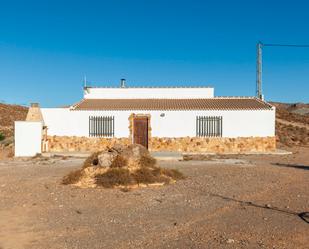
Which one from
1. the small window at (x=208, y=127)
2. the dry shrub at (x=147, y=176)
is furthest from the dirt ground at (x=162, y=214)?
the small window at (x=208, y=127)

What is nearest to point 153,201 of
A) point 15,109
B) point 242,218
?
point 242,218

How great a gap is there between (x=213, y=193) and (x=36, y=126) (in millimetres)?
15778

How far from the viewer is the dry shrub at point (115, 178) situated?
44.5 ft

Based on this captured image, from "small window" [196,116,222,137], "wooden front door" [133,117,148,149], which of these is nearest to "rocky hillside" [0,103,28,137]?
"wooden front door" [133,117,148,149]

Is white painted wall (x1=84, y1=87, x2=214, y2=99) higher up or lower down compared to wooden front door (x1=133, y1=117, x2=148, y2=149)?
higher up

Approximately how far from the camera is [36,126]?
2566 centimetres

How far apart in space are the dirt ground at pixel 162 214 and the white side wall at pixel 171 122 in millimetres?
11635

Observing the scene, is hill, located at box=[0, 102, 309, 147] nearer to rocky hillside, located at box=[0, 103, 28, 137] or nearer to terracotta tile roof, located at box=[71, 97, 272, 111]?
rocky hillside, located at box=[0, 103, 28, 137]

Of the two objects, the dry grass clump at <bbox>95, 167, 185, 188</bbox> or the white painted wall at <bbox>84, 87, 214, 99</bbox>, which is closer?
the dry grass clump at <bbox>95, 167, 185, 188</bbox>

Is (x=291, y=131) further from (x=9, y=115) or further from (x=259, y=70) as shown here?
(x=9, y=115)

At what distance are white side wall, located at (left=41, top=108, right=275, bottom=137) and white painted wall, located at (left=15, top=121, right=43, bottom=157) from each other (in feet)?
7.72

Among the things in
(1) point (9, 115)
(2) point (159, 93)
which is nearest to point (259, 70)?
(2) point (159, 93)

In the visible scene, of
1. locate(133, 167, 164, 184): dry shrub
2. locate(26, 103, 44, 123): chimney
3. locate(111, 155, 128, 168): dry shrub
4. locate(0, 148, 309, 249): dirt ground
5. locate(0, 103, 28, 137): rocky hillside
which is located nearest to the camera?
locate(0, 148, 309, 249): dirt ground

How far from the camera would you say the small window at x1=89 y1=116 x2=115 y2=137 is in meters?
27.8
